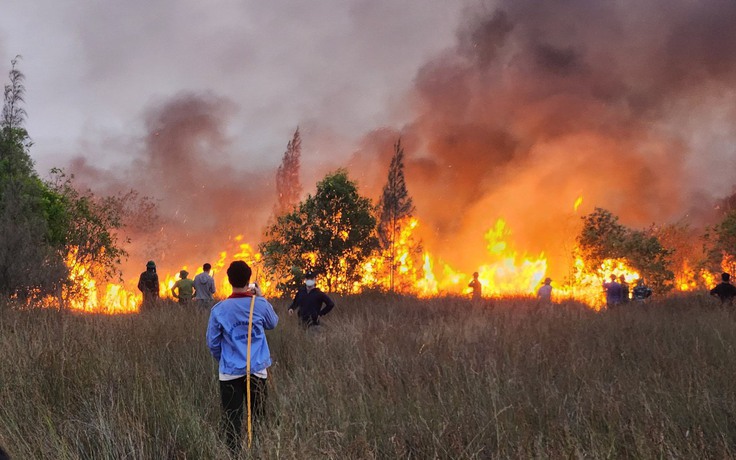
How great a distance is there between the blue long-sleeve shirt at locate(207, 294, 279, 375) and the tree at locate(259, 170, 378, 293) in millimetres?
14767

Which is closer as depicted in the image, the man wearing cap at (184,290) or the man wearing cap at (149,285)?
the man wearing cap at (149,285)

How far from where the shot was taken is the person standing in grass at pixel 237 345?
3990 millimetres

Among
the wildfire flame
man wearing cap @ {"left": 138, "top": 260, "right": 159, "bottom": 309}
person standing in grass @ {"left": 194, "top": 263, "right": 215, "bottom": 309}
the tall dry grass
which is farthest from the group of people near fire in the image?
man wearing cap @ {"left": 138, "top": 260, "right": 159, "bottom": 309}

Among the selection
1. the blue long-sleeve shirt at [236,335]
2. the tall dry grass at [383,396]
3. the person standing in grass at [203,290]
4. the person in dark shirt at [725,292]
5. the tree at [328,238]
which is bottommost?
the tall dry grass at [383,396]

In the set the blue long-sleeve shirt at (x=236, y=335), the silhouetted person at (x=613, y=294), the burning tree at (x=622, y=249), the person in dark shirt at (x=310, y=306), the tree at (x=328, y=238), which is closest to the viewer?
the blue long-sleeve shirt at (x=236, y=335)

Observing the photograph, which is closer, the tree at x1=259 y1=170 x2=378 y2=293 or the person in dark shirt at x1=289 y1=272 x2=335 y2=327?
the person in dark shirt at x1=289 y1=272 x2=335 y2=327

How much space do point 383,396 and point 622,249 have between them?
21.1 meters

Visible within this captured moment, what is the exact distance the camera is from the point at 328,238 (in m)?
19.1

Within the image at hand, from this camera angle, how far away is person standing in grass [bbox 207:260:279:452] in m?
3.99

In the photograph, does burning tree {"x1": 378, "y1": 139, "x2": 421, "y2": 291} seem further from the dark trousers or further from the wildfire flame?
→ the dark trousers

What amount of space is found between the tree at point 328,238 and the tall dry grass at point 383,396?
10.8 m

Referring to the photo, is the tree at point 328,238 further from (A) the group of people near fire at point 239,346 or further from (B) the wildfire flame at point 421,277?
(A) the group of people near fire at point 239,346

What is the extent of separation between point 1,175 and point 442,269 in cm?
3856

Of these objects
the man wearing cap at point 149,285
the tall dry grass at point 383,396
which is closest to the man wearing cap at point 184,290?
the man wearing cap at point 149,285
